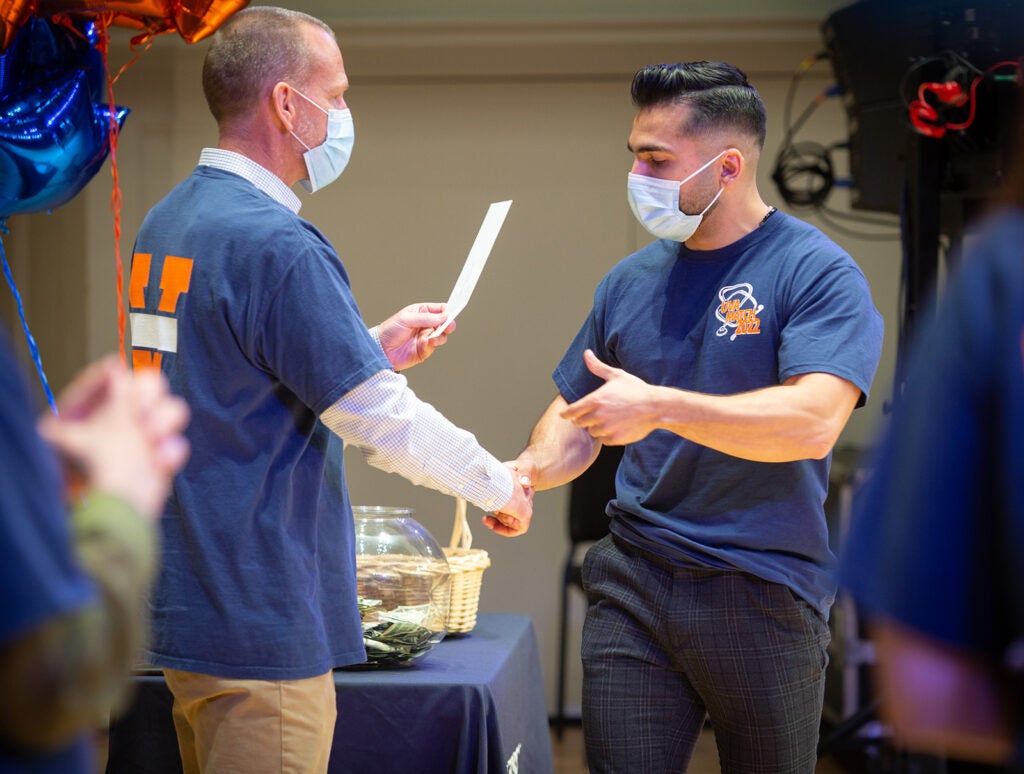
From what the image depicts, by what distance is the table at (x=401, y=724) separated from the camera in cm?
222

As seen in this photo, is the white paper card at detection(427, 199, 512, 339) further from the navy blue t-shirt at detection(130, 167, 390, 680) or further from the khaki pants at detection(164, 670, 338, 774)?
the khaki pants at detection(164, 670, 338, 774)

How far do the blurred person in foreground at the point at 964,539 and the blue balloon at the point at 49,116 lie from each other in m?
2.23

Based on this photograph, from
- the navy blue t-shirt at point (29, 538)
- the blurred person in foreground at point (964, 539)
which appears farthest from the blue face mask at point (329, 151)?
the blurred person in foreground at point (964, 539)

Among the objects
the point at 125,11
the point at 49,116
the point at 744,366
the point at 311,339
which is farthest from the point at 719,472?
the point at 125,11

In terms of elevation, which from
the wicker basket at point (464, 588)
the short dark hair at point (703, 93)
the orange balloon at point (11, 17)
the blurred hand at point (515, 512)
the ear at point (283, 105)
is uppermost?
the orange balloon at point (11, 17)

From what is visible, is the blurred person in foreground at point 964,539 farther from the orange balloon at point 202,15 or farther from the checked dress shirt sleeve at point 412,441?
the orange balloon at point 202,15

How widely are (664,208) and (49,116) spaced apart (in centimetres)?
142

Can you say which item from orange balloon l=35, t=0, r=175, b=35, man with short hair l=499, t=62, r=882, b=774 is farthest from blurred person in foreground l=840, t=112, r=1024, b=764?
orange balloon l=35, t=0, r=175, b=35

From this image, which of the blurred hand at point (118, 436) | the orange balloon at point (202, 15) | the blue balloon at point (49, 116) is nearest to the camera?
the blurred hand at point (118, 436)

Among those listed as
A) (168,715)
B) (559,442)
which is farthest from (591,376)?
(168,715)

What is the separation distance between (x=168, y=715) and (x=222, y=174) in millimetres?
1114

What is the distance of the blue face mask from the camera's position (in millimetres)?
2090

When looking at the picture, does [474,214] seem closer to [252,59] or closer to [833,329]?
[252,59]

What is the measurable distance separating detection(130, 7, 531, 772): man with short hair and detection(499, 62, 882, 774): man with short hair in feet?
1.34
